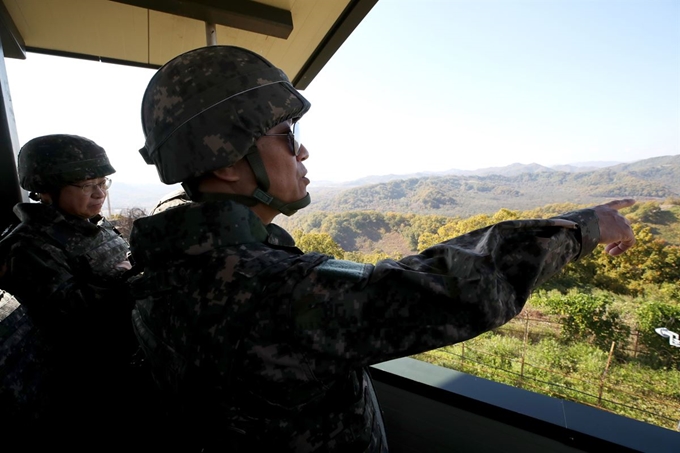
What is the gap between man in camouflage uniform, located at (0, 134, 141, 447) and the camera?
4.64 ft

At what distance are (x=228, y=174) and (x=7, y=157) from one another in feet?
7.50

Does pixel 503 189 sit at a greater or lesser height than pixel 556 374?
greater

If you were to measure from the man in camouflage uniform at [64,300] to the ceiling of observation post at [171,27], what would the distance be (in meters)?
0.88

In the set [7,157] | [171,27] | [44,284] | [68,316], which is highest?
[171,27]

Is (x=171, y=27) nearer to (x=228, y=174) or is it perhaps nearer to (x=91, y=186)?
(x=91, y=186)

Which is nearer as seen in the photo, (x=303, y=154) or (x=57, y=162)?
(x=303, y=154)

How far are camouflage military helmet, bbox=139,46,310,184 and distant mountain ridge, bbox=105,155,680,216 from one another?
6.55 ft

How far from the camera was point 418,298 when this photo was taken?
0.63 metres

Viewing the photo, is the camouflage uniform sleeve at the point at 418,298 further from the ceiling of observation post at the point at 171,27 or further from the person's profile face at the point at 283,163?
the ceiling of observation post at the point at 171,27

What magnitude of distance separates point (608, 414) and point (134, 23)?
3739 millimetres

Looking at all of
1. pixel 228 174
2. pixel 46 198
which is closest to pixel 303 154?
pixel 228 174

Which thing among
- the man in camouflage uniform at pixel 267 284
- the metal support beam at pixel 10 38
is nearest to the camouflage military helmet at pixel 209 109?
the man in camouflage uniform at pixel 267 284

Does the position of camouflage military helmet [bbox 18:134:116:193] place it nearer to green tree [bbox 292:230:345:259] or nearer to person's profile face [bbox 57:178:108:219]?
person's profile face [bbox 57:178:108:219]

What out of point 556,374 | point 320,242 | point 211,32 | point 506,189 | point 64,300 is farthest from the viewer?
point 506,189
